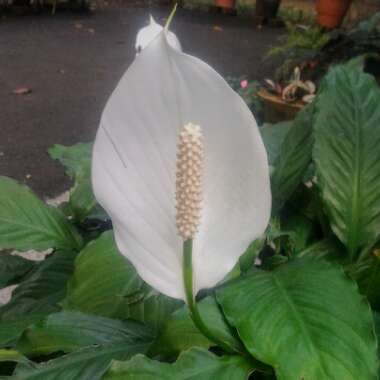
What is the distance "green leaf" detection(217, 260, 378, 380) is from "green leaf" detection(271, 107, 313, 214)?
0.36ft

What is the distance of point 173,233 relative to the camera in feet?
1.47

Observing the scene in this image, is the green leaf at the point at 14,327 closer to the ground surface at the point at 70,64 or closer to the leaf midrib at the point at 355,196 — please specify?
the leaf midrib at the point at 355,196

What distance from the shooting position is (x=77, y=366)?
1.68 ft

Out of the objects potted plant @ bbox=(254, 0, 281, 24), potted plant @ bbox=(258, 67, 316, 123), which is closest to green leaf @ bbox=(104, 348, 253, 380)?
potted plant @ bbox=(258, 67, 316, 123)

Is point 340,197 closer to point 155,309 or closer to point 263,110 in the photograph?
point 155,309

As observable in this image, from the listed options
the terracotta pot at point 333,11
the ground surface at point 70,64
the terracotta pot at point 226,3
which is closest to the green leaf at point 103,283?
the ground surface at point 70,64

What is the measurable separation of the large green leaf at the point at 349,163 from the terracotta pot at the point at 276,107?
6.55ft

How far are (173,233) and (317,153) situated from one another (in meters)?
0.18

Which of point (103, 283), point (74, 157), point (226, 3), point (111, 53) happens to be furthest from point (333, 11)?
point (103, 283)

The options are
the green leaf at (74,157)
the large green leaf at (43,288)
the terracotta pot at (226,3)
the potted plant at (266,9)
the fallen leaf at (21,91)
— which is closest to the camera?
the large green leaf at (43,288)

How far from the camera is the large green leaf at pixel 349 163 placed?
0.57 m

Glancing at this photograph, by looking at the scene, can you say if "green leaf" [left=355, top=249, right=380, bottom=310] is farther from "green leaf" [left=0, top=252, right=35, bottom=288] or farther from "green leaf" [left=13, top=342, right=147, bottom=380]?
"green leaf" [left=0, top=252, right=35, bottom=288]

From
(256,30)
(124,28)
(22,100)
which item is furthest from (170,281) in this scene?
(256,30)

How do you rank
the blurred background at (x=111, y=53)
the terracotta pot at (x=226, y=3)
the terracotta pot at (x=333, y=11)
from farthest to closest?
the terracotta pot at (x=226, y=3) < the terracotta pot at (x=333, y=11) < the blurred background at (x=111, y=53)
